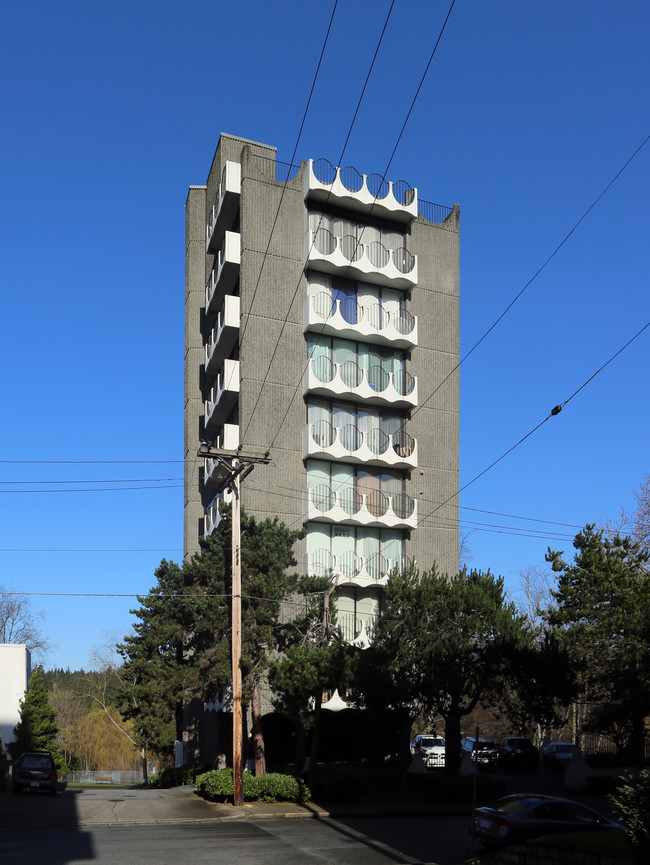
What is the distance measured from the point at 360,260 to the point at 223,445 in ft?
34.1

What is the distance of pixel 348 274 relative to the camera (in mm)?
42000

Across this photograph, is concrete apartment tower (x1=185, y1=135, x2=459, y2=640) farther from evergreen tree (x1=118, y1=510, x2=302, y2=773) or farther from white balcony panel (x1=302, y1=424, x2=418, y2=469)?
evergreen tree (x1=118, y1=510, x2=302, y2=773)

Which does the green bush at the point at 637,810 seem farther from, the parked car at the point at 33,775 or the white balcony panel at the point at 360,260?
the white balcony panel at the point at 360,260

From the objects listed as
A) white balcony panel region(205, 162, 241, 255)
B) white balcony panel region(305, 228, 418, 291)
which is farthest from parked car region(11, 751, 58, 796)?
white balcony panel region(205, 162, 241, 255)

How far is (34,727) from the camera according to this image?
171 ft

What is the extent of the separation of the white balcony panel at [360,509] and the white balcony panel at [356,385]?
4248 millimetres

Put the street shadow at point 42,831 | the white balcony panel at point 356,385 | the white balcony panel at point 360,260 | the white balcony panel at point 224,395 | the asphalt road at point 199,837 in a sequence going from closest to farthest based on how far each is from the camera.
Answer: the street shadow at point 42,831 → the asphalt road at point 199,837 → the white balcony panel at point 356,385 → the white balcony panel at point 224,395 → the white balcony panel at point 360,260

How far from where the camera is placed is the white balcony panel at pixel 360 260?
41219 mm

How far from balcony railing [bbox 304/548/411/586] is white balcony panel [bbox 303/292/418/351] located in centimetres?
978

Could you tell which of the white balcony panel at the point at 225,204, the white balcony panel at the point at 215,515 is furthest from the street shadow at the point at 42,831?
the white balcony panel at the point at 225,204

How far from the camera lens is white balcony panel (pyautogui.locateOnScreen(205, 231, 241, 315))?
4175 centimetres

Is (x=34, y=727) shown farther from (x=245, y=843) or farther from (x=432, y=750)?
(x=245, y=843)

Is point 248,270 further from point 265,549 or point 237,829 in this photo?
point 237,829

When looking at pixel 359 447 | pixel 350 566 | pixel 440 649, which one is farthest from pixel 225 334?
pixel 440 649
